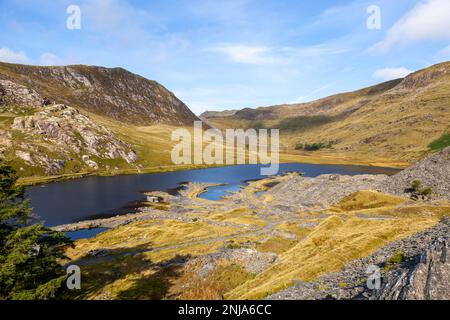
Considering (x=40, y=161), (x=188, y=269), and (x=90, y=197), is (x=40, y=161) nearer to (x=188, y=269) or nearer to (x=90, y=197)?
(x=90, y=197)

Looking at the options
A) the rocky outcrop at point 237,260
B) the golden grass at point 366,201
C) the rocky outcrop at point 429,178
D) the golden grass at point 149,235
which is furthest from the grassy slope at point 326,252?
the golden grass at point 149,235

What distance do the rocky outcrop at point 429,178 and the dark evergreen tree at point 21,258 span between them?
10760 centimetres

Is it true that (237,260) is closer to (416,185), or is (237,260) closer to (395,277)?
(395,277)

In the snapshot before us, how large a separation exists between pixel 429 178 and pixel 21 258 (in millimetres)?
120298

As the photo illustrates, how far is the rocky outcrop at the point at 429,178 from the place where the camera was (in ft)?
325

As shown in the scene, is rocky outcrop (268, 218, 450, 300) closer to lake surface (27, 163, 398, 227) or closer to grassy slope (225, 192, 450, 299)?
grassy slope (225, 192, 450, 299)

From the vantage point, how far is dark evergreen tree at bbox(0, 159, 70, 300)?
31984 millimetres

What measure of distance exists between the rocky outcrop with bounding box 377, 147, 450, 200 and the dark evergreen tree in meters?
108

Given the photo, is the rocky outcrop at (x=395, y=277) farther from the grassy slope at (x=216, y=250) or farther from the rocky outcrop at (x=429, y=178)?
the rocky outcrop at (x=429, y=178)

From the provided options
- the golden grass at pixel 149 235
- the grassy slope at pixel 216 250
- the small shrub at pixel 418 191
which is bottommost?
the golden grass at pixel 149 235
